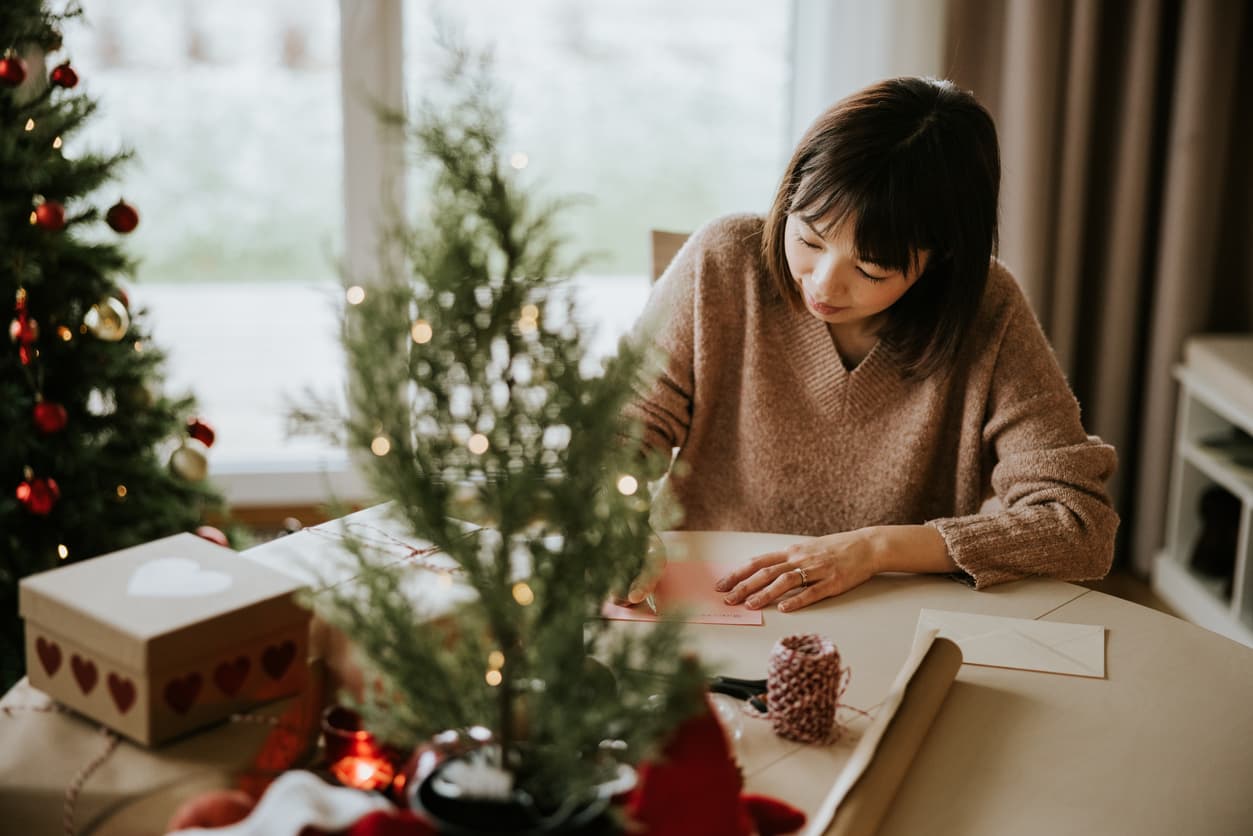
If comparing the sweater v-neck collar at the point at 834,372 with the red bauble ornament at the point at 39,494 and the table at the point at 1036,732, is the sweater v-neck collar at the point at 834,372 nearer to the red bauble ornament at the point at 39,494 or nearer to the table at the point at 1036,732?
the table at the point at 1036,732

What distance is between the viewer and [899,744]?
950mm

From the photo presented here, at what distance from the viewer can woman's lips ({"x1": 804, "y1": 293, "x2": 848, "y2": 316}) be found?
1.52m

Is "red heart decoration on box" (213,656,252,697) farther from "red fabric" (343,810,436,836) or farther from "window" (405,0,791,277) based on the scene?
"window" (405,0,791,277)

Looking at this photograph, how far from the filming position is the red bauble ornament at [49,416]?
67.9 inches

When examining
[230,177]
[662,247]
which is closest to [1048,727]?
[662,247]

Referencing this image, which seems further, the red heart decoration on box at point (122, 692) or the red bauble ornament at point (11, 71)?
the red bauble ornament at point (11, 71)

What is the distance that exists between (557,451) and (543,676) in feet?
0.45

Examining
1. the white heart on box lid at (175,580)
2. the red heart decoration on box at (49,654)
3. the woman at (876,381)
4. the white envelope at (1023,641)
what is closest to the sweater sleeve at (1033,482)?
the woman at (876,381)

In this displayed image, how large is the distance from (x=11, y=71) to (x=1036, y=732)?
5.24 ft

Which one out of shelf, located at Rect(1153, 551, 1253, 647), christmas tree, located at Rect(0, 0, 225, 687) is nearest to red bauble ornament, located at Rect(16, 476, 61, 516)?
christmas tree, located at Rect(0, 0, 225, 687)

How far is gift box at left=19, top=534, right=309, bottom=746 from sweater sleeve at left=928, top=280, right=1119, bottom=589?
809 millimetres

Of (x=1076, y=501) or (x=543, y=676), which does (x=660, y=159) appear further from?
(x=543, y=676)

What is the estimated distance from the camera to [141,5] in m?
2.96

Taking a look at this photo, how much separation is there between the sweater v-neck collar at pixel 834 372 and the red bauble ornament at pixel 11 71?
1.17m
